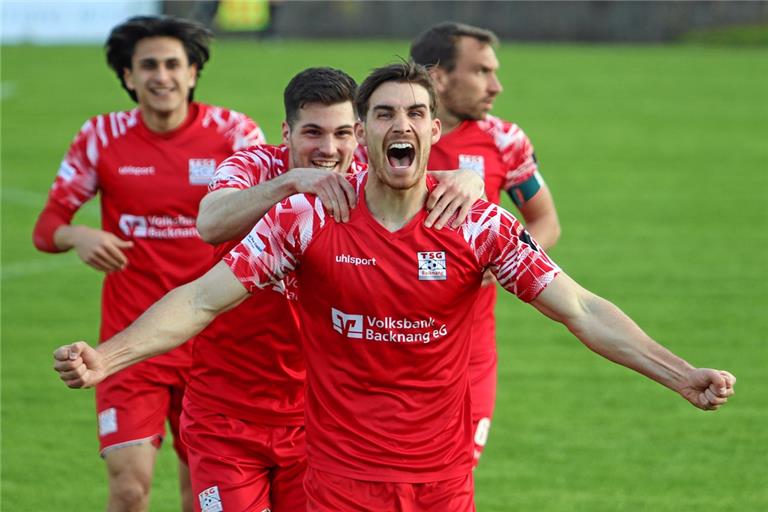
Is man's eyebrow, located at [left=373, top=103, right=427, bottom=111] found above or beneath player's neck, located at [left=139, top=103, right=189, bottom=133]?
above

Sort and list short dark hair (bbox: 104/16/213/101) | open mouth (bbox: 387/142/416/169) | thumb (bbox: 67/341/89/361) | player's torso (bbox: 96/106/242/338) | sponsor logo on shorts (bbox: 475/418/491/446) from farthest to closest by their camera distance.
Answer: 1. short dark hair (bbox: 104/16/213/101)
2. player's torso (bbox: 96/106/242/338)
3. sponsor logo on shorts (bbox: 475/418/491/446)
4. open mouth (bbox: 387/142/416/169)
5. thumb (bbox: 67/341/89/361)

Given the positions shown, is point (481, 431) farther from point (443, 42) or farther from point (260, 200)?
point (260, 200)

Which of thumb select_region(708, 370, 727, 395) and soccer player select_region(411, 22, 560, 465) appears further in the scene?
soccer player select_region(411, 22, 560, 465)

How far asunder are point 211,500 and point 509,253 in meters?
1.93

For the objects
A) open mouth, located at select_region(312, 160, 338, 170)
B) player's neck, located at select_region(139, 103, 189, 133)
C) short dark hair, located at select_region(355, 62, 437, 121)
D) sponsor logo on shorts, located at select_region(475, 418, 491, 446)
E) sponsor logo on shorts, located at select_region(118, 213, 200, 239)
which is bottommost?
sponsor logo on shorts, located at select_region(475, 418, 491, 446)

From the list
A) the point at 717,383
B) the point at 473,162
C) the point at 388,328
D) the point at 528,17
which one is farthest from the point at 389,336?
the point at 528,17

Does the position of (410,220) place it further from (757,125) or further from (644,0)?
(644,0)

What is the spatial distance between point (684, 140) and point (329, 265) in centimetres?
2341

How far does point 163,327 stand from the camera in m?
4.94

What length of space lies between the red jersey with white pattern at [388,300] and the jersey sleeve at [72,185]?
293 cm

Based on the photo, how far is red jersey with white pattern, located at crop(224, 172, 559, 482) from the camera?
5.05m

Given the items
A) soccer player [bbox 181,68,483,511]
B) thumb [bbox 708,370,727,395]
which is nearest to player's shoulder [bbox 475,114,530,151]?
soccer player [bbox 181,68,483,511]

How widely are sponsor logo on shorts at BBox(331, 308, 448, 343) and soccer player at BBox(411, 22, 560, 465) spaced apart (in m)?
2.41

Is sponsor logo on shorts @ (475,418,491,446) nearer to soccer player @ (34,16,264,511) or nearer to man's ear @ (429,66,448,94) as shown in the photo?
soccer player @ (34,16,264,511)
